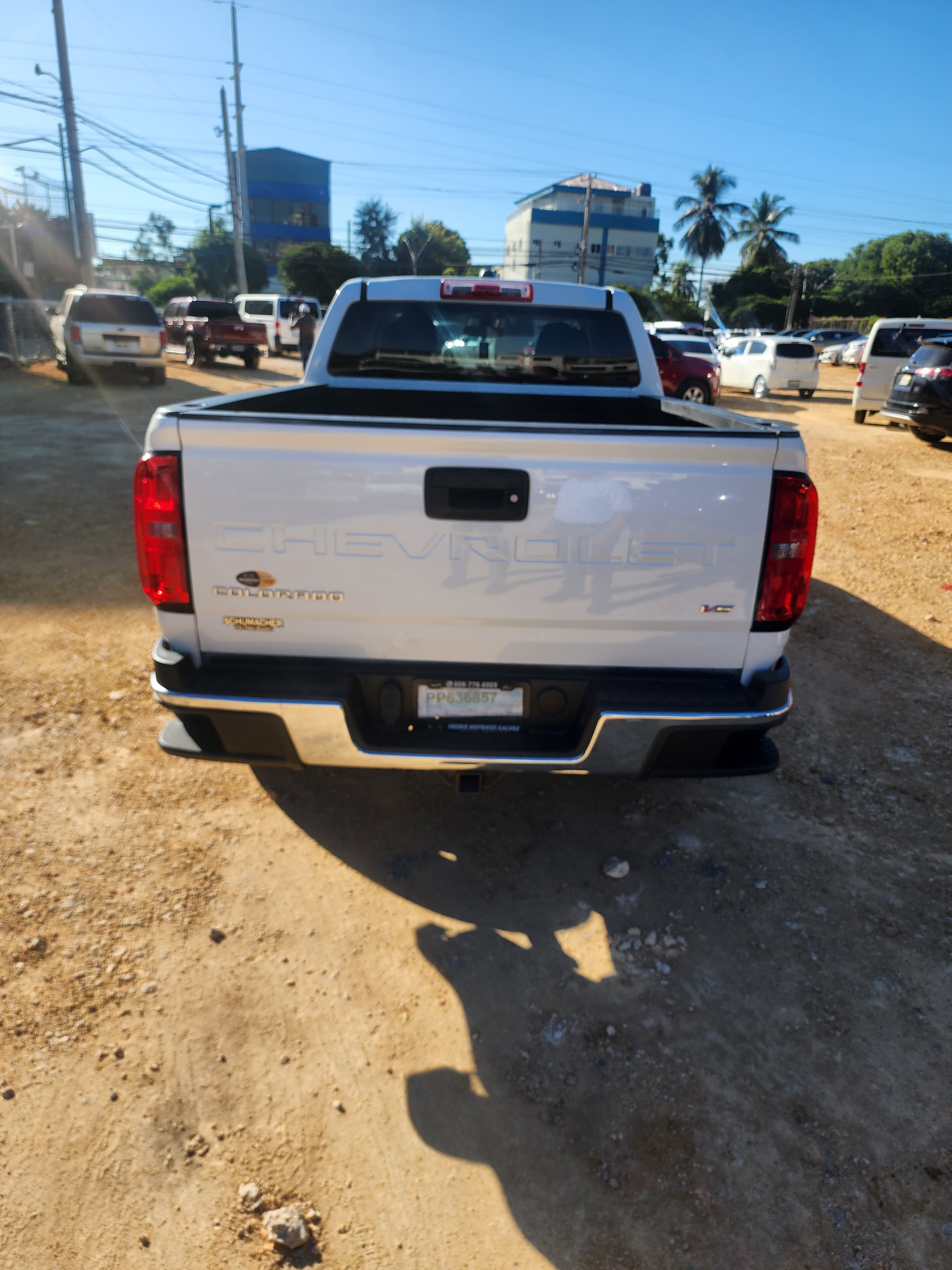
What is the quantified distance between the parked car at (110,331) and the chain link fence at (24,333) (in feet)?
12.0

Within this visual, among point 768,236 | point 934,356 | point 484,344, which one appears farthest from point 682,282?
point 484,344

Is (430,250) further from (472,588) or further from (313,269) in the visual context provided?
(472,588)

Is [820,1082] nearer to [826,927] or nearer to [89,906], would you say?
[826,927]

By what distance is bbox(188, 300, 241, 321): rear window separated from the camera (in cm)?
2283

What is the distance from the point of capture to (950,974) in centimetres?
280

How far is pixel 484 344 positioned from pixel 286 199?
111 meters

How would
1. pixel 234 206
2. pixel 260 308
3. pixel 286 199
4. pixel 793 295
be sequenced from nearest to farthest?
1. pixel 260 308
2. pixel 234 206
3. pixel 793 295
4. pixel 286 199

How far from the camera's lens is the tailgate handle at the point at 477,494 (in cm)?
245

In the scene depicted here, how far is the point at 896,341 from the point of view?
1669 cm

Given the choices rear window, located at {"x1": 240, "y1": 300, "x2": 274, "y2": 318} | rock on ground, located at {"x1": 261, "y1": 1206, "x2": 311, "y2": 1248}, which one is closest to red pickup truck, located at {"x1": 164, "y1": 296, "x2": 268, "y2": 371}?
rear window, located at {"x1": 240, "y1": 300, "x2": 274, "y2": 318}

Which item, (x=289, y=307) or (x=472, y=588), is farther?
(x=289, y=307)

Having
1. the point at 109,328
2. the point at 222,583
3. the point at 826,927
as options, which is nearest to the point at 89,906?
the point at 222,583

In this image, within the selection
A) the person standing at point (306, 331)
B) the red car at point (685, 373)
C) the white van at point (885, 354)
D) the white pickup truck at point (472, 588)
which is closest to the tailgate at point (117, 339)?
the person standing at point (306, 331)

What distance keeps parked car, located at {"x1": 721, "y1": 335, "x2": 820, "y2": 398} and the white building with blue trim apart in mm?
66630
